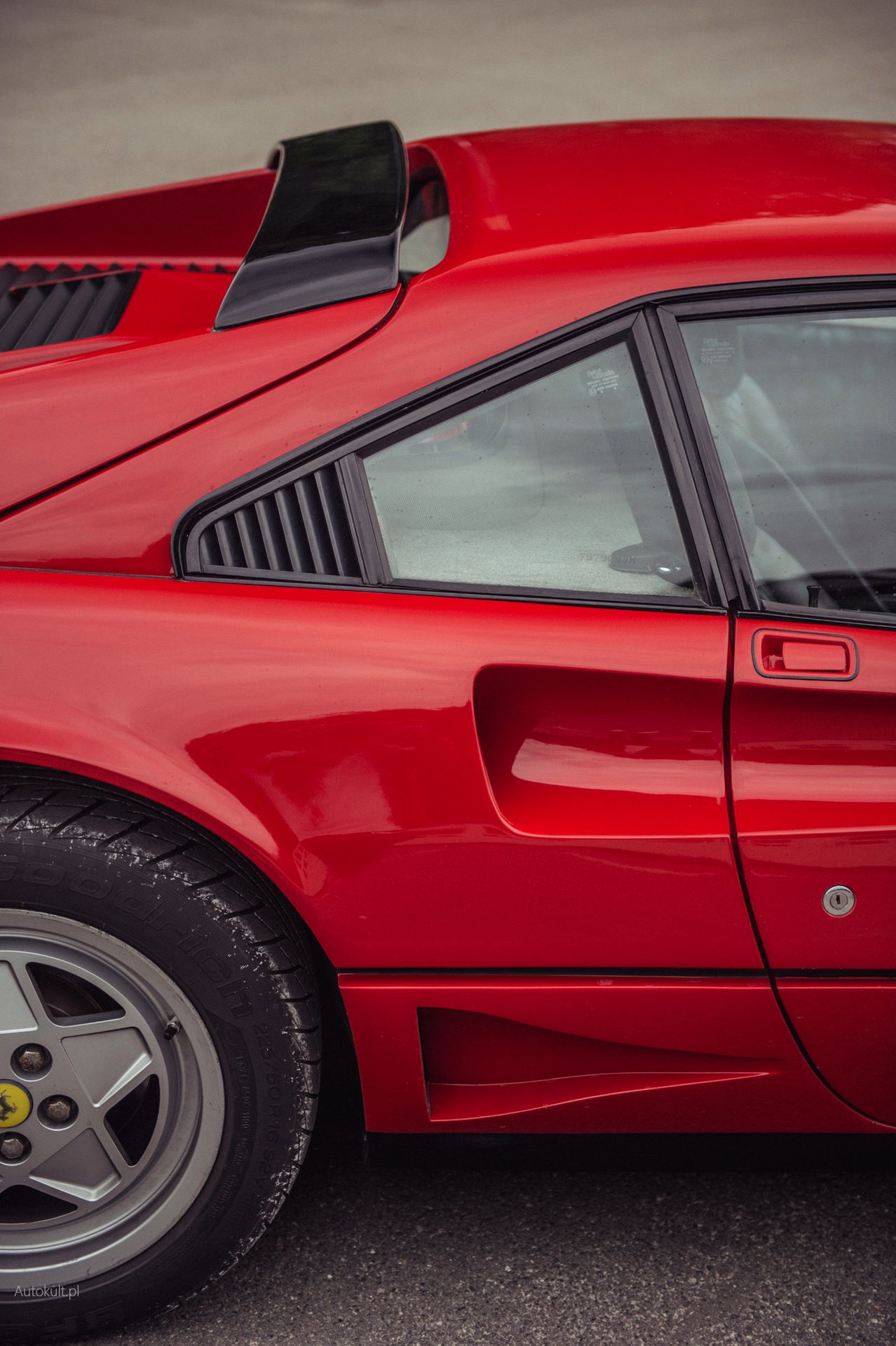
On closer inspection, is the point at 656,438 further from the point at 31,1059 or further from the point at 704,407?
the point at 31,1059

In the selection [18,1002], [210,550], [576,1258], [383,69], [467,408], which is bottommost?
[576,1258]

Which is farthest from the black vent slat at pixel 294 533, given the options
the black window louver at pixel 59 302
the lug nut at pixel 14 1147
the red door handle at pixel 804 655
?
the lug nut at pixel 14 1147

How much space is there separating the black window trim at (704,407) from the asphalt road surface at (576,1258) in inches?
28.5

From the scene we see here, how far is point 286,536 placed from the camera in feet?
4.68

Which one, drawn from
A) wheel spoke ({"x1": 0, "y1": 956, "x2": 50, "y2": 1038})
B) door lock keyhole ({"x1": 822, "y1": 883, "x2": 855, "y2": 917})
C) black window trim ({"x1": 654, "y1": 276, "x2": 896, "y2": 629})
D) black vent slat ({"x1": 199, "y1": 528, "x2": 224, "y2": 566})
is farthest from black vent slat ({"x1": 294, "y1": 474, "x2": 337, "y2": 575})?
door lock keyhole ({"x1": 822, "y1": 883, "x2": 855, "y2": 917})

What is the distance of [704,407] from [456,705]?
1.56ft

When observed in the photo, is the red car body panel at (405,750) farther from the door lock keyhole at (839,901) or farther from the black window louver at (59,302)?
the black window louver at (59,302)

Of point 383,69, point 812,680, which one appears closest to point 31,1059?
point 812,680

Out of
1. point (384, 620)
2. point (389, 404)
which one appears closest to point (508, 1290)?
point (384, 620)

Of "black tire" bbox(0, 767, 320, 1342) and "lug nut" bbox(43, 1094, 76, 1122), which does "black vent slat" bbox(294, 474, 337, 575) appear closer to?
"black tire" bbox(0, 767, 320, 1342)

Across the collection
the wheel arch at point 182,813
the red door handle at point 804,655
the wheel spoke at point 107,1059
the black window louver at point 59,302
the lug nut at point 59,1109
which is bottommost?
the lug nut at point 59,1109

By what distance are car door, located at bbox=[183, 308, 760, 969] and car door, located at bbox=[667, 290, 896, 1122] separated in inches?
1.8

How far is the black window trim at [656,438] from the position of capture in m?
1.40

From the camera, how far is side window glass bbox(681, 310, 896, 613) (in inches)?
56.4
